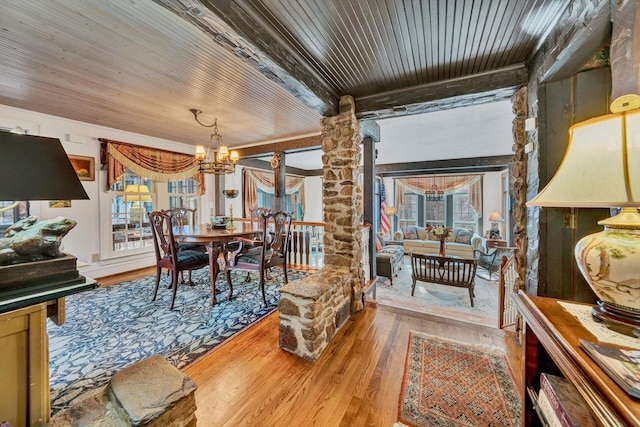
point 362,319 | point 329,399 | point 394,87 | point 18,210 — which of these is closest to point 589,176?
point 329,399

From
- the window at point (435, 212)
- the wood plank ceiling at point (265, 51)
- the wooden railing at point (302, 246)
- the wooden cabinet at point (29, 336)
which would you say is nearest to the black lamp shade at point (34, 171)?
the wooden cabinet at point (29, 336)

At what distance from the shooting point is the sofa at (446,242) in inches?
233

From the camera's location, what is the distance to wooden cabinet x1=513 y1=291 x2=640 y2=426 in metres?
0.53

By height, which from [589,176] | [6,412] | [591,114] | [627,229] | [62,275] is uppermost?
[591,114]

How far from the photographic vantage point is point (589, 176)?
2.43 feet

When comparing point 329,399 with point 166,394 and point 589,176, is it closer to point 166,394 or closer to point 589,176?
point 166,394

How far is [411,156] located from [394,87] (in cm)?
404

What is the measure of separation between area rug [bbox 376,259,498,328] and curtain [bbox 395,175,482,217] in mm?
3329

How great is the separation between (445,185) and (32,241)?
8789 millimetres

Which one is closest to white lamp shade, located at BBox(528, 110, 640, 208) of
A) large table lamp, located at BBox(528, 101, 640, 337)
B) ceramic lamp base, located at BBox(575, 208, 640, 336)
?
large table lamp, located at BBox(528, 101, 640, 337)

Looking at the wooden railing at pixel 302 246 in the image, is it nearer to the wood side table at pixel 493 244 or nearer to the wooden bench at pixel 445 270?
the wooden bench at pixel 445 270

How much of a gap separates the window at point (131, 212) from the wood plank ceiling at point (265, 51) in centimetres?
154

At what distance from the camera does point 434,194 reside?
810 centimetres

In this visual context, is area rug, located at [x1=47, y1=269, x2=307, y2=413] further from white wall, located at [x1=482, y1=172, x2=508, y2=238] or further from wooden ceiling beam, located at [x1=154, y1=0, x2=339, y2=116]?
white wall, located at [x1=482, y1=172, x2=508, y2=238]
